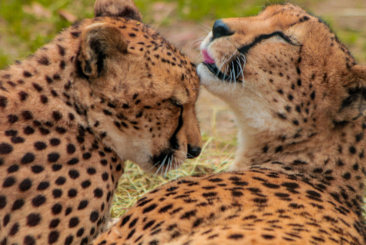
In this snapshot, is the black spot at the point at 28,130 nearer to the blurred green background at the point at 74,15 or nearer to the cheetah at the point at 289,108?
the cheetah at the point at 289,108

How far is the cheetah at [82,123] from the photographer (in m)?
2.11

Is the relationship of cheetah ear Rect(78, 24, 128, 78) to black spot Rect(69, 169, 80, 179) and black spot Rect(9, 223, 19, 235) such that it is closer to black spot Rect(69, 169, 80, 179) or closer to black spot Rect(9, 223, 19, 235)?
Answer: black spot Rect(69, 169, 80, 179)

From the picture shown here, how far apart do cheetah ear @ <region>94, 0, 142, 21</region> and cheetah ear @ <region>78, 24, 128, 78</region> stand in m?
0.54

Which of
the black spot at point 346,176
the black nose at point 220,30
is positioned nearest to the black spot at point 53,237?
the black nose at point 220,30

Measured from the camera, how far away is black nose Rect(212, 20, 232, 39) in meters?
2.76

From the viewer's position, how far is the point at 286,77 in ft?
8.90

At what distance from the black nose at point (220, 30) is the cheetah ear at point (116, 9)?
476 mm

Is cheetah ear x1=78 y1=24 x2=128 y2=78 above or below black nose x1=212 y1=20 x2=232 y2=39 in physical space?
below

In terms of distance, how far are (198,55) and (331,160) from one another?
1.12 m

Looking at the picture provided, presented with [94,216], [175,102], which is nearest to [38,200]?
[94,216]

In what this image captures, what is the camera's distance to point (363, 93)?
2660 mm

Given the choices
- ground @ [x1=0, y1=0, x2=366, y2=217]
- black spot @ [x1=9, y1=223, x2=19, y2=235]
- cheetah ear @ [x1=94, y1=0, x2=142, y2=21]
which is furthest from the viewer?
ground @ [x1=0, y1=0, x2=366, y2=217]

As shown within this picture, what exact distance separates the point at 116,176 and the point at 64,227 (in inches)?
16.2

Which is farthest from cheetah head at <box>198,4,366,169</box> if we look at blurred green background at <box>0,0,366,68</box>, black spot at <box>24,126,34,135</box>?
blurred green background at <box>0,0,366,68</box>
